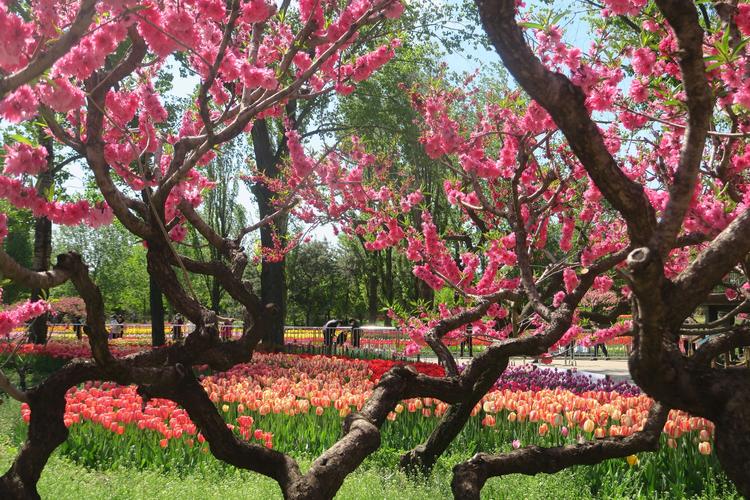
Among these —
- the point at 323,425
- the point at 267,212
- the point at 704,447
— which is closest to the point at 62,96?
the point at 323,425

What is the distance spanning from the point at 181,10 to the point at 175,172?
89 centimetres

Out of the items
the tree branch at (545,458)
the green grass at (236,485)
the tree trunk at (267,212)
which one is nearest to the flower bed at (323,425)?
the green grass at (236,485)

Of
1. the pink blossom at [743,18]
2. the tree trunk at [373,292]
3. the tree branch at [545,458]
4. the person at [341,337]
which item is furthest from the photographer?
the tree trunk at [373,292]

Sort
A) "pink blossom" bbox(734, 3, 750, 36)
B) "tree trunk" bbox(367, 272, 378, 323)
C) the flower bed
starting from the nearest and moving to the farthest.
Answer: "pink blossom" bbox(734, 3, 750, 36)
the flower bed
"tree trunk" bbox(367, 272, 378, 323)

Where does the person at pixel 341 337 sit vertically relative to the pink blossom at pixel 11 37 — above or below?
below

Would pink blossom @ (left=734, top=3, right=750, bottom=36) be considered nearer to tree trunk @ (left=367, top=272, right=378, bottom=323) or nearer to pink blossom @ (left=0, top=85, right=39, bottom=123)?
pink blossom @ (left=0, top=85, right=39, bottom=123)

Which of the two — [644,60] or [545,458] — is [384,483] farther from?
[644,60]

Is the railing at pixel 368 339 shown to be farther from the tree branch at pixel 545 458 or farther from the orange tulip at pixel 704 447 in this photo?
the tree branch at pixel 545 458

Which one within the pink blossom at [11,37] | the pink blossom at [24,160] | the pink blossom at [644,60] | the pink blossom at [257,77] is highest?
the pink blossom at [644,60]

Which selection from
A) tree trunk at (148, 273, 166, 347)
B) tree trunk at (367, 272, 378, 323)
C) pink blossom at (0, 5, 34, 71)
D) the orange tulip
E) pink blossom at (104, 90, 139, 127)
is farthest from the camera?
tree trunk at (367, 272, 378, 323)

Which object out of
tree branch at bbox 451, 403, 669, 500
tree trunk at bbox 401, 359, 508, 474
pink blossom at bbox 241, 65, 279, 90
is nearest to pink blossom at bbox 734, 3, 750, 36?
tree branch at bbox 451, 403, 669, 500

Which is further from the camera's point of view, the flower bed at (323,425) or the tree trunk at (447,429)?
the flower bed at (323,425)

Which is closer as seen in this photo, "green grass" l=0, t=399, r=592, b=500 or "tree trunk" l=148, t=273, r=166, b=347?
"green grass" l=0, t=399, r=592, b=500

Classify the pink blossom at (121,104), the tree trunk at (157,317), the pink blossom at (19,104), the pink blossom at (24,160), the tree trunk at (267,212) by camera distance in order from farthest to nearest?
the tree trunk at (157,317)
the tree trunk at (267,212)
the pink blossom at (121,104)
the pink blossom at (24,160)
the pink blossom at (19,104)
